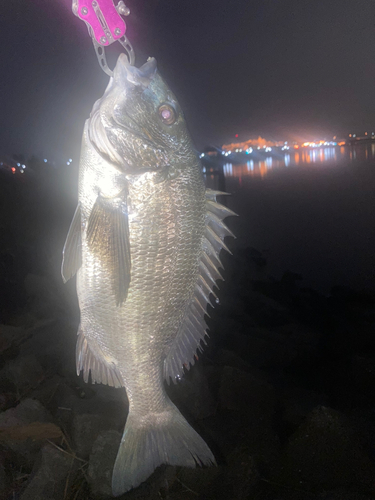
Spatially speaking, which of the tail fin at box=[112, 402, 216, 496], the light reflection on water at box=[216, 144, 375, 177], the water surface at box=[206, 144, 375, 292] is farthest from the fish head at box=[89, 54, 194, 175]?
the light reflection on water at box=[216, 144, 375, 177]

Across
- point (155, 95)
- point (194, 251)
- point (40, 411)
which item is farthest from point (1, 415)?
point (155, 95)

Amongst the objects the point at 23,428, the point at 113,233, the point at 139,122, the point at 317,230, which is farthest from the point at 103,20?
the point at 317,230

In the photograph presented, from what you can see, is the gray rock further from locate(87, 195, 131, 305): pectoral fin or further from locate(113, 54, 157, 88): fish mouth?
locate(113, 54, 157, 88): fish mouth

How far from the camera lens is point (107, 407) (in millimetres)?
2924

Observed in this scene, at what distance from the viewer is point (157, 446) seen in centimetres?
179

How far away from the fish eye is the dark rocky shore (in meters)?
2.53

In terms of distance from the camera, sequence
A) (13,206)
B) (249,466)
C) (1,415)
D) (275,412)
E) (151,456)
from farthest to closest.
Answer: (13,206) → (275,412) → (1,415) → (249,466) → (151,456)

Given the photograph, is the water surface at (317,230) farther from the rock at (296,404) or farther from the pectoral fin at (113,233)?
the pectoral fin at (113,233)

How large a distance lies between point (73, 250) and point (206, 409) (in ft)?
8.14

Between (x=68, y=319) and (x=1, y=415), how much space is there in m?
1.63

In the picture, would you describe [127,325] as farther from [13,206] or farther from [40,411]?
[13,206]

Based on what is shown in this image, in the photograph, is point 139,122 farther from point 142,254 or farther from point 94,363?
point 94,363

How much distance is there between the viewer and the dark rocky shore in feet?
7.84

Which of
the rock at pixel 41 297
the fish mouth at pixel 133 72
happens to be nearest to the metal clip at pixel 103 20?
the fish mouth at pixel 133 72
